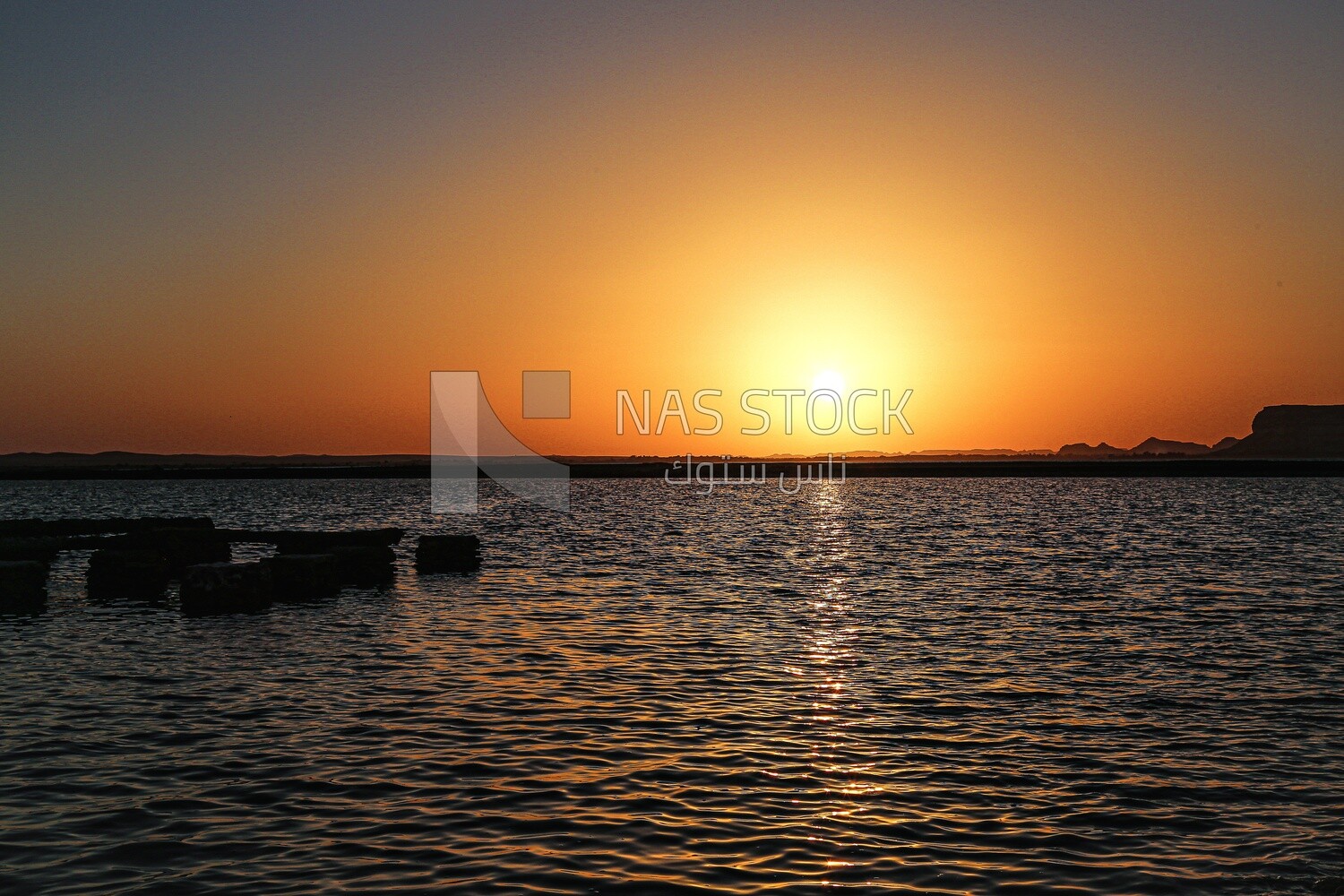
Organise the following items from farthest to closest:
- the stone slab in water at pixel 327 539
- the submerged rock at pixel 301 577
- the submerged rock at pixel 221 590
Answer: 1. the stone slab in water at pixel 327 539
2. the submerged rock at pixel 301 577
3. the submerged rock at pixel 221 590

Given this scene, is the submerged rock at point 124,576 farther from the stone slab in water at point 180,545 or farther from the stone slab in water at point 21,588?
the stone slab in water at point 180,545

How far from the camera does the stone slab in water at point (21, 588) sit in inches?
1102

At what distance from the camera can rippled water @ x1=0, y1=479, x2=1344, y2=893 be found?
10281mm

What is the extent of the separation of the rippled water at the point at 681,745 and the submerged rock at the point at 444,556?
7.26 m

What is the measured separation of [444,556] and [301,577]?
28.9ft

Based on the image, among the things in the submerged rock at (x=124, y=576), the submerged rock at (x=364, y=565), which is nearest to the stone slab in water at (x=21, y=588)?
the submerged rock at (x=124, y=576)

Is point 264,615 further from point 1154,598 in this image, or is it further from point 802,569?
point 1154,598

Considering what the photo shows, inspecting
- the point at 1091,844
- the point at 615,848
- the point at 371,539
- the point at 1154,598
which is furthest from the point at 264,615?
the point at 1154,598

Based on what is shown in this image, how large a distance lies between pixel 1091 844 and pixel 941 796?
1850mm

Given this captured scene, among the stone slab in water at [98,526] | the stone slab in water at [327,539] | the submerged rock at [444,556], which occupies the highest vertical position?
the stone slab in water at [98,526]

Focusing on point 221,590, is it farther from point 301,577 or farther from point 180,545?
point 180,545

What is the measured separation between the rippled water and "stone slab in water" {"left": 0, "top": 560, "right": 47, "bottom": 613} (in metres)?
0.56

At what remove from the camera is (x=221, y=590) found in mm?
27859

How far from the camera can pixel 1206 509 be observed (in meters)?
98.5
